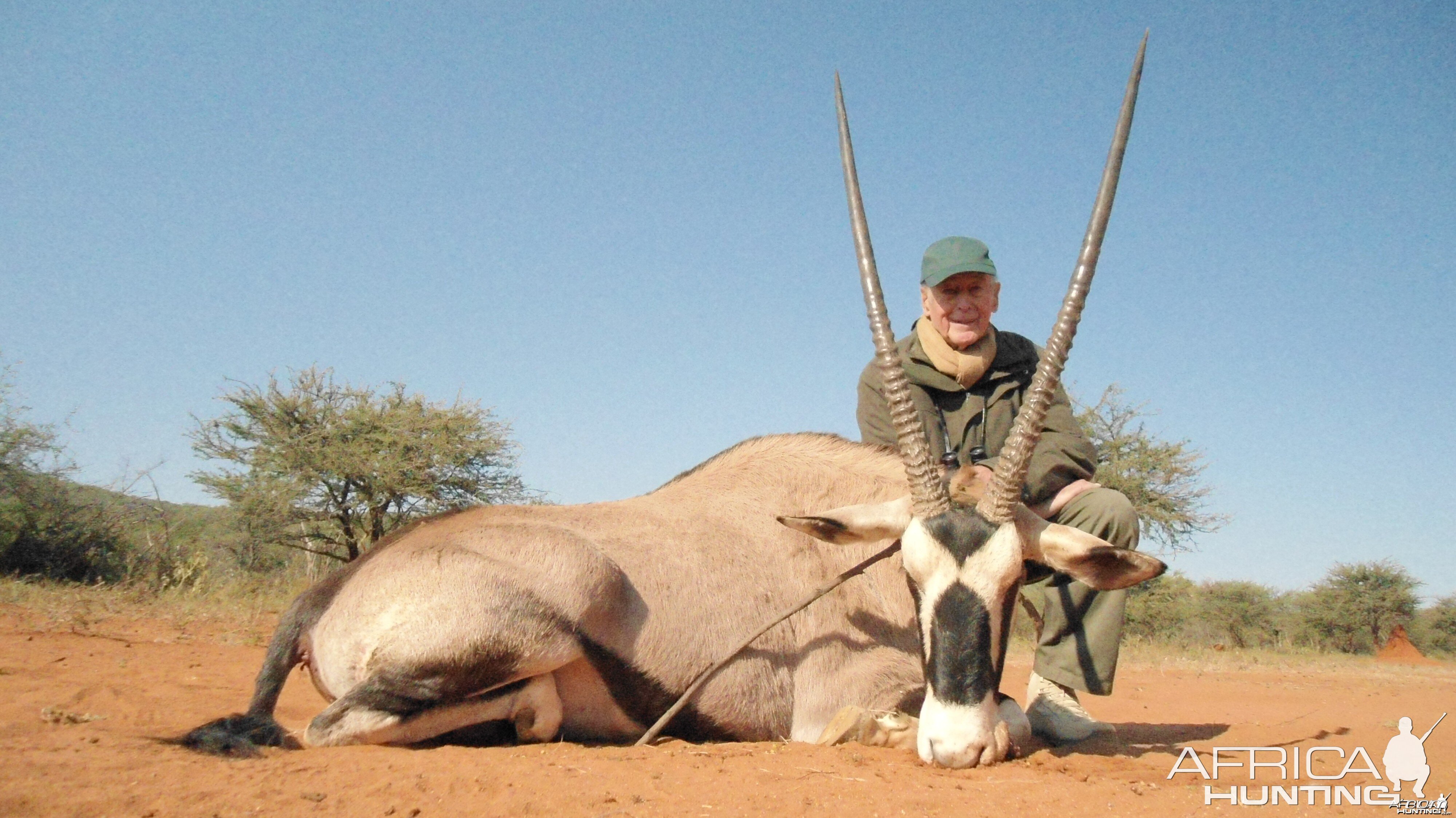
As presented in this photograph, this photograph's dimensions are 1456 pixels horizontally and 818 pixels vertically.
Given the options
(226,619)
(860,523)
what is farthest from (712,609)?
(226,619)

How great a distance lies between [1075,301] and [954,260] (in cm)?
99

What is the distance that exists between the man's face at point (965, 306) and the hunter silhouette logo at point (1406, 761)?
2.49 metres

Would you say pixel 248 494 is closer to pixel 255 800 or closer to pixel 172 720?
pixel 172 720

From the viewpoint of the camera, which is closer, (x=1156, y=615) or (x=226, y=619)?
(x=226, y=619)

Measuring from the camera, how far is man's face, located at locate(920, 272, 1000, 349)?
491cm

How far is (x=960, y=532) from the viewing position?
367cm

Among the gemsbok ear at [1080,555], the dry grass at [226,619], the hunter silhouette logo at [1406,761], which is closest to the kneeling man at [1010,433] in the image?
the gemsbok ear at [1080,555]

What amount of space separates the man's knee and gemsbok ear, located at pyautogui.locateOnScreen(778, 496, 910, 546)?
3.00 feet

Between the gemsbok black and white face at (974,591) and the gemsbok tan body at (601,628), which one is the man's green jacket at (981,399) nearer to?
the gemsbok tan body at (601,628)

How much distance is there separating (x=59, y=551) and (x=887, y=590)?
11046 millimetres

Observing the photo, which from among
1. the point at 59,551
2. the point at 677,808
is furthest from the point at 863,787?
the point at 59,551

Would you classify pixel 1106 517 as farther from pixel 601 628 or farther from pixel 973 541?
pixel 601 628

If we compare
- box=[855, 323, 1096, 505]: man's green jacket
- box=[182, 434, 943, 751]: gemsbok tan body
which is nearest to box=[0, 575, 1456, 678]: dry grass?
box=[182, 434, 943, 751]: gemsbok tan body

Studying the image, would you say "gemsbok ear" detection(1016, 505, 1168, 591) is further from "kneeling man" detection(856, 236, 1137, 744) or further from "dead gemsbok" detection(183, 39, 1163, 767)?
"kneeling man" detection(856, 236, 1137, 744)
